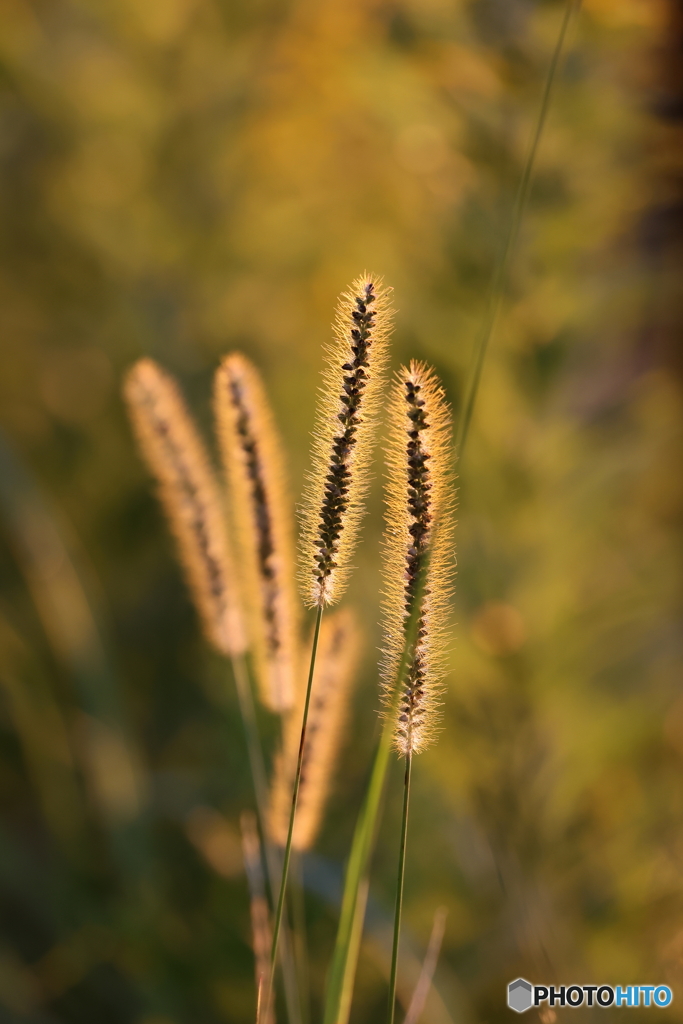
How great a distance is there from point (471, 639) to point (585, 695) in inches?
5.3

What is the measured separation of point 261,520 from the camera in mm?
407

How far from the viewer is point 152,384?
460mm

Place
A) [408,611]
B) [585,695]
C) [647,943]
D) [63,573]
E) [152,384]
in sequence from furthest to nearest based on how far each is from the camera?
[63,573] → [585,695] → [647,943] → [152,384] → [408,611]

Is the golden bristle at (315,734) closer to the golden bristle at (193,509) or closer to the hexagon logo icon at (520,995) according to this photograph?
the golden bristle at (193,509)

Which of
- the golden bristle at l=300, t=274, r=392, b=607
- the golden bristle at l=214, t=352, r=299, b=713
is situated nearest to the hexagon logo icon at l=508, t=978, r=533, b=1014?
the golden bristle at l=214, t=352, r=299, b=713

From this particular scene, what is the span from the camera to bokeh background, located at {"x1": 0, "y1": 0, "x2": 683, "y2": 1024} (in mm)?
761

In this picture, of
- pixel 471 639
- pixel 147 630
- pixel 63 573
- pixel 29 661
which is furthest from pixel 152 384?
pixel 147 630

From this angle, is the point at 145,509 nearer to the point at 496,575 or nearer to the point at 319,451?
the point at 496,575

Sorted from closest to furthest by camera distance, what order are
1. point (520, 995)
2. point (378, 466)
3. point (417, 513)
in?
point (417, 513), point (520, 995), point (378, 466)

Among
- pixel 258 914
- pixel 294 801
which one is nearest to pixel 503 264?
pixel 294 801

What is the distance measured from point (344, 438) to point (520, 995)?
50 cm

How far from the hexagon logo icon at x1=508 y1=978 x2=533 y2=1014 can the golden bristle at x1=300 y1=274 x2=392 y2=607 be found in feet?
1.41

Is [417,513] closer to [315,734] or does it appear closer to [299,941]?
[315,734]

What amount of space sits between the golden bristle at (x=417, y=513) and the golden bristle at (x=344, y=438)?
0.5 inches
